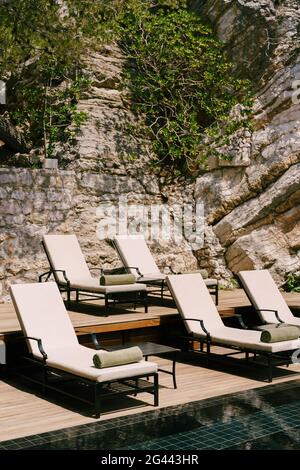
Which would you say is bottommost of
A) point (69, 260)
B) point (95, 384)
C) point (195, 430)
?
point (195, 430)

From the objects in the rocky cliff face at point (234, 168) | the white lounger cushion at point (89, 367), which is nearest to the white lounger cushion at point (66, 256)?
the rocky cliff face at point (234, 168)

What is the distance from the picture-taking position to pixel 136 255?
32.6 ft

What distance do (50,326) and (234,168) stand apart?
6.82 m

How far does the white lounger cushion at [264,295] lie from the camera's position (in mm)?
8062

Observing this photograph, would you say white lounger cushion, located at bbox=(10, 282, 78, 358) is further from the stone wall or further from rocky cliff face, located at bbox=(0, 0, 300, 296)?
rocky cliff face, located at bbox=(0, 0, 300, 296)

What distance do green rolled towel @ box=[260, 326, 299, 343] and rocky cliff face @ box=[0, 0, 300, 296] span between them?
4.92 m

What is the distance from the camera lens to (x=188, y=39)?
41.8 feet

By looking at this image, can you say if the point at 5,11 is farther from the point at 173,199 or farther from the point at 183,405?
the point at 183,405

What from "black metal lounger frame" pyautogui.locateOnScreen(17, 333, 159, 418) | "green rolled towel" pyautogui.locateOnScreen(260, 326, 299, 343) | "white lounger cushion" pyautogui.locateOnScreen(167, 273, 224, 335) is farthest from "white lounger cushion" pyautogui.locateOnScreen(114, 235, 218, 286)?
"black metal lounger frame" pyautogui.locateOnScreen(17, 333, 159, 418)

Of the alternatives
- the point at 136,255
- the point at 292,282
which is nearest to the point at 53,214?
the point at 136,255

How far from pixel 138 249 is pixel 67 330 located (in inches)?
147

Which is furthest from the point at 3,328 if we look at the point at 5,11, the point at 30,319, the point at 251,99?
the point at 251,99

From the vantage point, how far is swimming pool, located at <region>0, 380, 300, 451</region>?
173 inches

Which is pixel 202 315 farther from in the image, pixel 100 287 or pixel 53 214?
pixel 53 214
